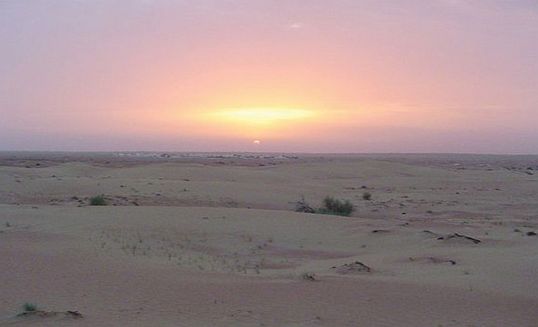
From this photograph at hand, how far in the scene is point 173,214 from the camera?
25859 millimetres

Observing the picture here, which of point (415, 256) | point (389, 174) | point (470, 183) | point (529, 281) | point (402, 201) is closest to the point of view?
point (529, 281)

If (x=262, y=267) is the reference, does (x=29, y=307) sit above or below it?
above

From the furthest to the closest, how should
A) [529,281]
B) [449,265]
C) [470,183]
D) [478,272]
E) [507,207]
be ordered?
[470,183], [507,207], [449,265], [478,272], [529,281]

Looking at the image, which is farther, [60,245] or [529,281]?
[60,245]

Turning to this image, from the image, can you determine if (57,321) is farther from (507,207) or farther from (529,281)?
(507,207)

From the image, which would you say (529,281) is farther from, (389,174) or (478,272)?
(389,174)

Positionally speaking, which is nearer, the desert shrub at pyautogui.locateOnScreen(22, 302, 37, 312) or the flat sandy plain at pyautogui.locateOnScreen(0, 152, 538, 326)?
the desert shrub at pyautogui.locateOnScreen(22, 302, 37, 312)

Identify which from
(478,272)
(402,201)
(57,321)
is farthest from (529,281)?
(402,201)

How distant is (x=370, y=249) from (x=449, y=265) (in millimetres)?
4634

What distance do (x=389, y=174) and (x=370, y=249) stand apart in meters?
53.2

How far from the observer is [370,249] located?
803 inches

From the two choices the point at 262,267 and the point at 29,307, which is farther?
the point at 262,267

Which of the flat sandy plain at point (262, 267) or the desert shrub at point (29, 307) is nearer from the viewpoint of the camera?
the desert shrub at point (29, 307)

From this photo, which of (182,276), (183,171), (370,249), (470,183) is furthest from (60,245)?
(470,183)
